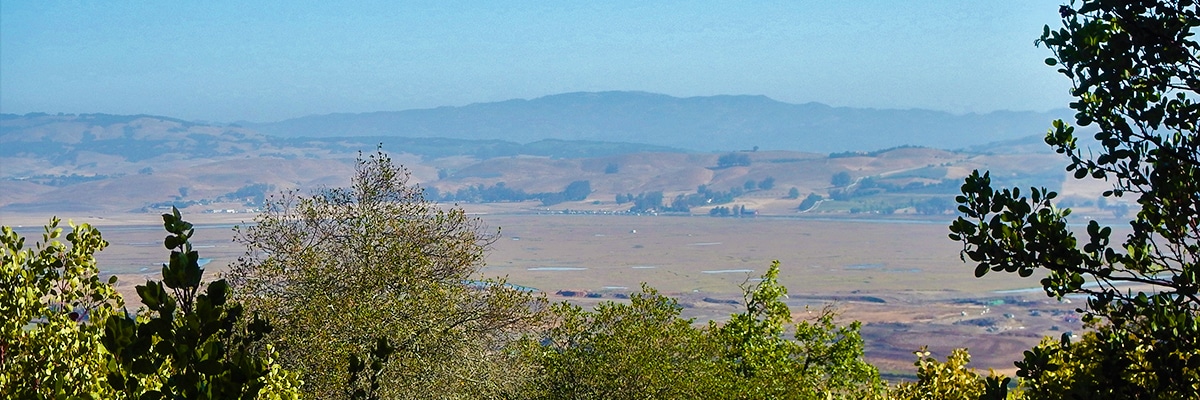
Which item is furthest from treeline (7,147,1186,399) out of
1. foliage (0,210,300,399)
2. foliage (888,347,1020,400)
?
foliage (0,210,300,399)

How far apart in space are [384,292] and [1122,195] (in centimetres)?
1797

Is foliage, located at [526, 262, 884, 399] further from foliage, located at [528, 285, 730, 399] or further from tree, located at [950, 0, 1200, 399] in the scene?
tree, located at [950, 0, 1200, 399]

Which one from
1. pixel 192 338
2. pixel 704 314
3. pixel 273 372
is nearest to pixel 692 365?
pixel 273 372

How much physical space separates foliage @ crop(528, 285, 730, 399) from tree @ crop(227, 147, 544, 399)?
1481 millimetres

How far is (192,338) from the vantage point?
4582 mm

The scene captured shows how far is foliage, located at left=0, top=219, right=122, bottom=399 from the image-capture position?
29.4 ft

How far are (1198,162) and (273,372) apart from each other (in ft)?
24.3

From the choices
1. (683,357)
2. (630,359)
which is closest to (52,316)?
(630,359)

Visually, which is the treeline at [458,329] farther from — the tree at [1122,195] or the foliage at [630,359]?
the tree at [1122,195]

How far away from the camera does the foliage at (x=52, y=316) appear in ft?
29.4

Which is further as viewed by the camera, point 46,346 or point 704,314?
point 704,314

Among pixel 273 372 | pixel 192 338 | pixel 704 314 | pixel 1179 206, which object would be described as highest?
pixel 1179 206

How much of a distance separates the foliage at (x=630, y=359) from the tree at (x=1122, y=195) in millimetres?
12836

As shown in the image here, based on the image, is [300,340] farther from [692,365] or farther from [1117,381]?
[1117,381]
